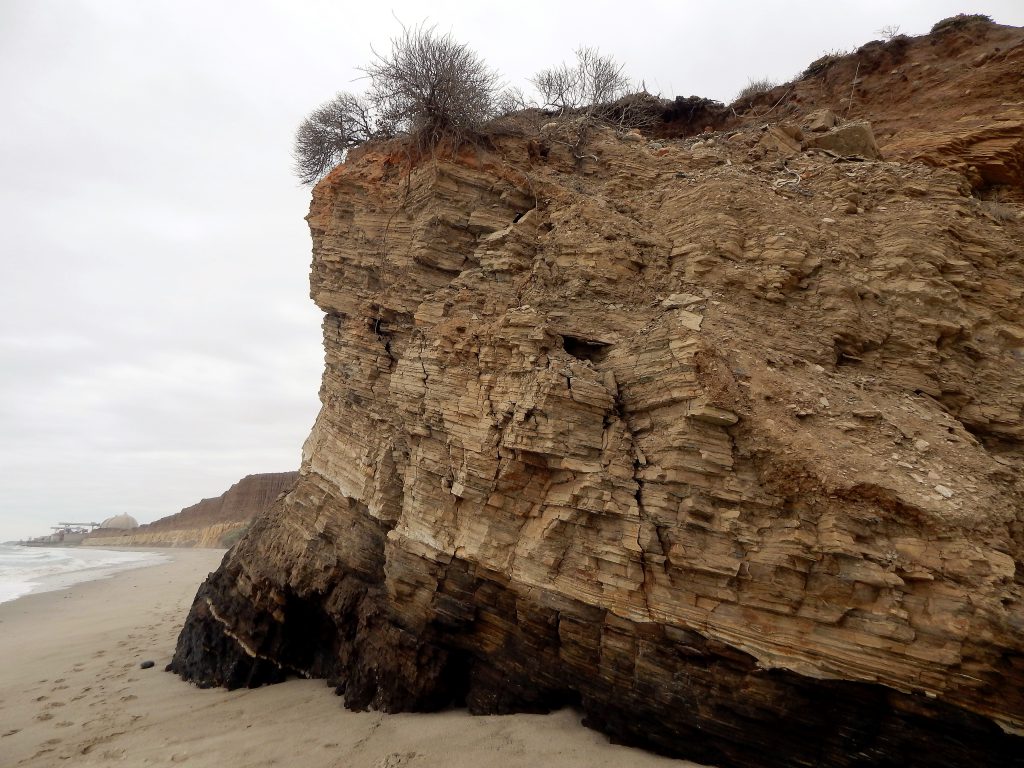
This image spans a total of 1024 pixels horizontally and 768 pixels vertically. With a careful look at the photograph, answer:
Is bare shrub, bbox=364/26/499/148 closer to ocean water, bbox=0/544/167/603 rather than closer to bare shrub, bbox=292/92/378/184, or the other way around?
bare shrub, bbox=292/92/378/184

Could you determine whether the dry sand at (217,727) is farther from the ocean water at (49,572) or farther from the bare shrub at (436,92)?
the ocean water at (49,572)

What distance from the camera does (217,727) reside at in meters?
6.43

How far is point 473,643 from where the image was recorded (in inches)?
234

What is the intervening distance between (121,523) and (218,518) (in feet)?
86.2

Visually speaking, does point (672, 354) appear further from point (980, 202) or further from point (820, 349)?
point (980, 202)

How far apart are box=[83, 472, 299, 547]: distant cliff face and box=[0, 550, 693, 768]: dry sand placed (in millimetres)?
26095

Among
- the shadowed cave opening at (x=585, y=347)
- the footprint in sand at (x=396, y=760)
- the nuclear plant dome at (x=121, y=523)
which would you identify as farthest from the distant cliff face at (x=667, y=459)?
the nuclear plant dome at (x=121, y=523)

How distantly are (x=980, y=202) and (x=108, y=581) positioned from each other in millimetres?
30705

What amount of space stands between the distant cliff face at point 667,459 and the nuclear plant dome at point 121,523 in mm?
61565

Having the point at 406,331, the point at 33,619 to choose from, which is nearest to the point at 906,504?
the point at 406,331

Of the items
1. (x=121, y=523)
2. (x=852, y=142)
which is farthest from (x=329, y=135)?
(x=121, y=523)

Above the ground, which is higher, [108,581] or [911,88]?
[911,88]

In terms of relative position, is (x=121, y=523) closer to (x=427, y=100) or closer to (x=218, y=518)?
(x=218, y=518)

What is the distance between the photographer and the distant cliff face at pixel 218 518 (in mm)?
38188
